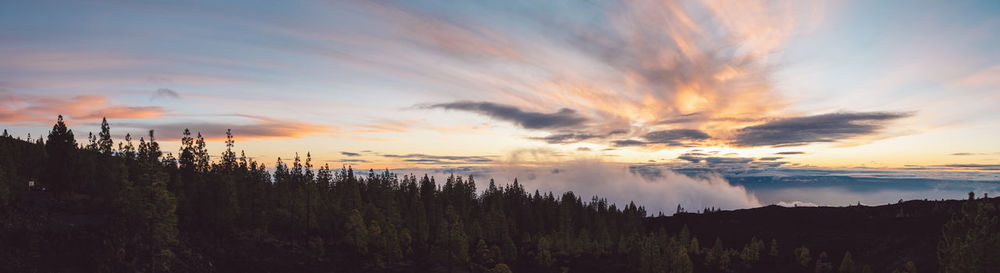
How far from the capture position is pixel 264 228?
307ft

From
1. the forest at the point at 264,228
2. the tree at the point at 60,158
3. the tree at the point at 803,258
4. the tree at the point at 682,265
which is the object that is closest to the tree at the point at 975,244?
the forest at the point at 264,228

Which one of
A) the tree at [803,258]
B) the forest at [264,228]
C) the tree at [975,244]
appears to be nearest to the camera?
the tree at [975,244]

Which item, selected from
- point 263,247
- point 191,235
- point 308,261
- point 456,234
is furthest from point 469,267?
point 191,235

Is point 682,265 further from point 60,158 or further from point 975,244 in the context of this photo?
point 60,158

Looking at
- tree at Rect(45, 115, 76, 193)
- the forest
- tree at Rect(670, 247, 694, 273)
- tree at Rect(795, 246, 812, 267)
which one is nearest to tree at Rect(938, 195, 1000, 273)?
the forest

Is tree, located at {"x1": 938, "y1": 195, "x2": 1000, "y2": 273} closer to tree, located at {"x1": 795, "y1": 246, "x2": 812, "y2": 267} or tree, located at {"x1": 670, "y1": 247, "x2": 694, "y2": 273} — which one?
tree, located at {"x1": 670, "y1": 247, "x2": 694, "y2": 273}

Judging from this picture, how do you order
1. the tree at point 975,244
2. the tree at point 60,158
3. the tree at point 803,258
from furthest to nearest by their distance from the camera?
1. the tree at point 803,258
2. the tree at point 60,158
3. the tree at point 975,244

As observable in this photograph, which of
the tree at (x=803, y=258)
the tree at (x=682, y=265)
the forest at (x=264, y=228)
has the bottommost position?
the tree at (x=803, y=258)

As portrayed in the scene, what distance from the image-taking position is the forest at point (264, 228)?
58250 mm

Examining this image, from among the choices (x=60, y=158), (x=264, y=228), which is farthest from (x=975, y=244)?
(x=60, y=158)

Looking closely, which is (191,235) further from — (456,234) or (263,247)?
(456,234)

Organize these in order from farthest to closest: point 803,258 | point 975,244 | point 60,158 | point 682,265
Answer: point 803,258
point 682,265
point 60,158
point 975,244

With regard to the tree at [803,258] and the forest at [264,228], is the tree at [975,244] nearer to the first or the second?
the forest at [264,228]

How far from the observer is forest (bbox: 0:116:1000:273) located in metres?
58.2
